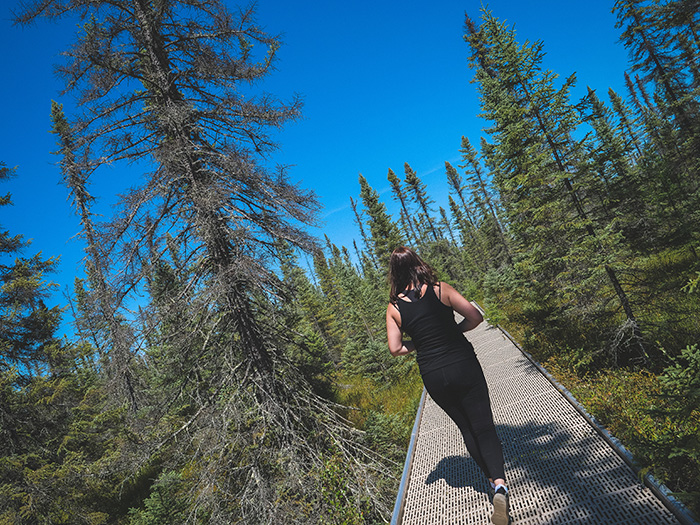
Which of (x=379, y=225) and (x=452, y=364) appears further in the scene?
(x=379, y=225)

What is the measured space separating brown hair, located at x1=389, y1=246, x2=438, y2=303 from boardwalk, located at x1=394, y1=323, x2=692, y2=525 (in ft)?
7.41

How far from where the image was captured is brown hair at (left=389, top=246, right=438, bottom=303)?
2.84 m

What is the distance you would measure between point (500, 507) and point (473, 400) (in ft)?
2.83

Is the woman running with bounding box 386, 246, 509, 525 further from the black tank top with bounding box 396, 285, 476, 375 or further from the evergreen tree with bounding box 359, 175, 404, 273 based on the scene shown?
the evergreen tree with bounding box 359, 175, 404, 273

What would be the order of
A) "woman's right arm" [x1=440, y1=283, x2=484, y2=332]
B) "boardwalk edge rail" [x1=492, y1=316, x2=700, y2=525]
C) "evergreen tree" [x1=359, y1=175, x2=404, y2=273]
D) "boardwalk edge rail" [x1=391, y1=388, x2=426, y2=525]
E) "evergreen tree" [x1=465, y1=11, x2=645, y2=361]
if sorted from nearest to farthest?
"boardwalk edge rail" [x1=492, y1=316, x2=700, y2=525]
"woman's right arm" [x1=440, y1=283, x2=484, y2=332]
"boardwalk edge rail" [x1=391, y1=388, x2=426, y2=525]
"evergreen tree" [x1=465, y1=11, x2=645, y2=361]
"evergreen tree" [x1=359, y1=175, x2=404, y2=273]

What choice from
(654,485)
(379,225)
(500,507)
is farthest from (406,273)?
(379,225)

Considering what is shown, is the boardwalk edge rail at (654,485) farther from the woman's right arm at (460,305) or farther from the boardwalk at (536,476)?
the woman's right arm at (460,305)

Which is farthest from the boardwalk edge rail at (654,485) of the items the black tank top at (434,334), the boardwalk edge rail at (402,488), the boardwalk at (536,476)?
the boardwalk edge rail at (402,488)

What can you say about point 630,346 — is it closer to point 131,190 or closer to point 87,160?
point 131,190

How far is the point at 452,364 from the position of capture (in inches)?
104

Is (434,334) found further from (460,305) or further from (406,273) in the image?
(406,273)

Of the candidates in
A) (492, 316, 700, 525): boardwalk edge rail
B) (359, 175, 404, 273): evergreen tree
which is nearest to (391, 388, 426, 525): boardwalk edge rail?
(492, 316, 700, 525): boardwalk edge rail

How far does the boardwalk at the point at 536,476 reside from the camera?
8.73 feet

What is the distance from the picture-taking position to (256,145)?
6.28 metres
